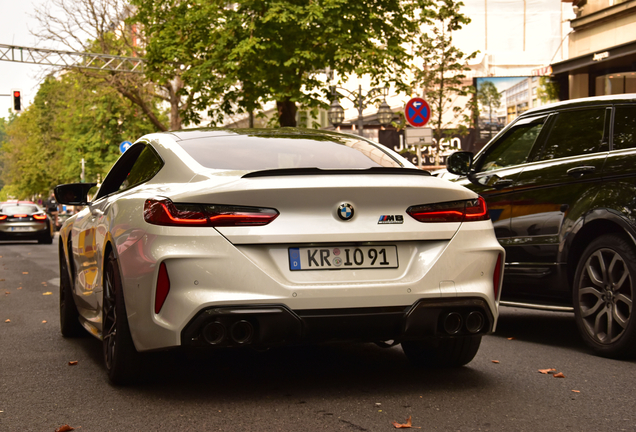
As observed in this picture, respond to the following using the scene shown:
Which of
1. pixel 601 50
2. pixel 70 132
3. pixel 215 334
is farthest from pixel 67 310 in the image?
pixel 70 132

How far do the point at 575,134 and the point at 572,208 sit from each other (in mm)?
628

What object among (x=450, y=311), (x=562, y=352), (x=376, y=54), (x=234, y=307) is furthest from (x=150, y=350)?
(x=376, y=54)

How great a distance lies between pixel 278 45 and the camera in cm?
2059

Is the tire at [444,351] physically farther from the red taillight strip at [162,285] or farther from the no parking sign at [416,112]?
the no parking sign at [416,112]

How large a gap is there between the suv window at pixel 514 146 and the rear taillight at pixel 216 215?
3.39 m

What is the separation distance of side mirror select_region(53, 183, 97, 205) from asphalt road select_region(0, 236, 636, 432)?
108 cm

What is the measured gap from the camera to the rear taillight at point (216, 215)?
4.25 meters

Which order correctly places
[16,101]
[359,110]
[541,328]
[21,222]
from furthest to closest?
1. [16,101]
2. [21,222]
3. [359,110]
4. [541,328]

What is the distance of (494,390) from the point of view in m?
4.79

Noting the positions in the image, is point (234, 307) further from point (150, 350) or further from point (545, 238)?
point (545, 238)

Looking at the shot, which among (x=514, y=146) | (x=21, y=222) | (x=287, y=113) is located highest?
(x=287, y=113)

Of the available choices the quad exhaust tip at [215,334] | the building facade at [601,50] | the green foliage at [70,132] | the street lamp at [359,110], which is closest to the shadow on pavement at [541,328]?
the quad exhaust tip at [215,334]

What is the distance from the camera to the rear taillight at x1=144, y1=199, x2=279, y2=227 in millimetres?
4250

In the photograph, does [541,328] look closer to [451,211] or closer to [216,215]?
[451,211]
